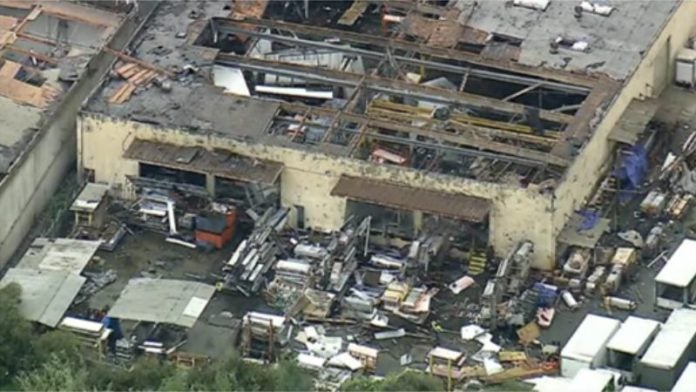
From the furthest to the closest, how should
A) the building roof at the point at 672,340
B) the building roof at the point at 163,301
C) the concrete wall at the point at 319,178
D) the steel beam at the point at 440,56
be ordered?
the steel beam at the point at 440,56, the concrete wall at the point at 319,178, the building roof at the point at 163,301, the building roof at the point at 672,340

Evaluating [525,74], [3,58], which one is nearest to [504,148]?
[525,74]

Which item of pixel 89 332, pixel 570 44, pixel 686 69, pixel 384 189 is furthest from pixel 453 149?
pixel 89 332

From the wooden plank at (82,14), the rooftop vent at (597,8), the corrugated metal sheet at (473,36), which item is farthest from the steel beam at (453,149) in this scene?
the wooden plank at (82,14)

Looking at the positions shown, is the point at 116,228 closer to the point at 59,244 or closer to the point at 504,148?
the point at 59,244

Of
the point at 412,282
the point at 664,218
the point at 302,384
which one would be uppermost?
the point at 664,218

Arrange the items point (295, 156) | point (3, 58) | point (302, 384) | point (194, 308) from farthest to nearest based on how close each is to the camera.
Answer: point (3, 58) < point (295, 156) < point (194, 308) < point (302, 384)

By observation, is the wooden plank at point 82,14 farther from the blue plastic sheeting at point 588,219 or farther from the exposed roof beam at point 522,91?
the blue plastic sheeting at point 588,219
